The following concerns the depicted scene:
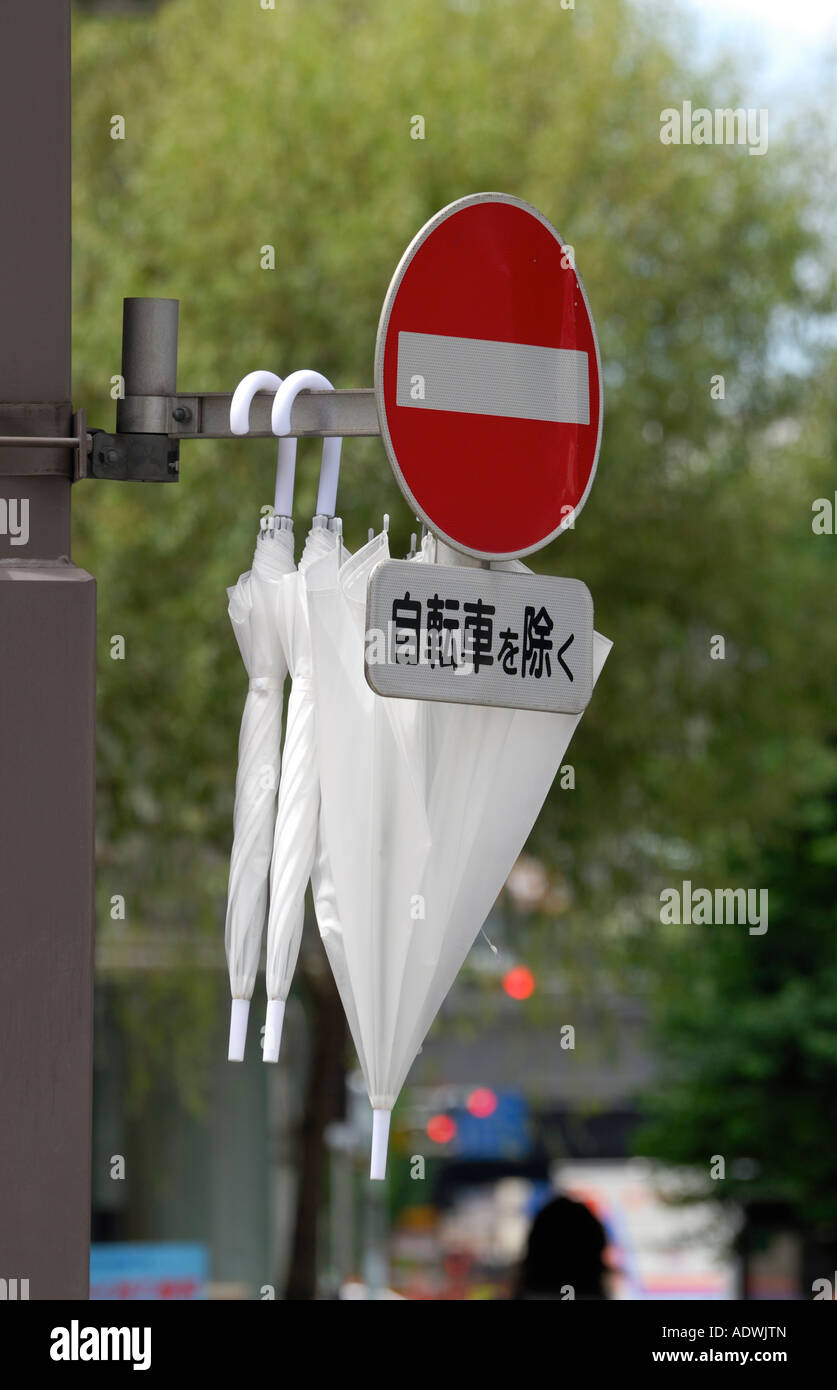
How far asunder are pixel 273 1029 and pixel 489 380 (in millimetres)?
1045

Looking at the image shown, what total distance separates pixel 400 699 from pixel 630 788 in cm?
924

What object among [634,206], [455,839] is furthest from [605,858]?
[455,839]

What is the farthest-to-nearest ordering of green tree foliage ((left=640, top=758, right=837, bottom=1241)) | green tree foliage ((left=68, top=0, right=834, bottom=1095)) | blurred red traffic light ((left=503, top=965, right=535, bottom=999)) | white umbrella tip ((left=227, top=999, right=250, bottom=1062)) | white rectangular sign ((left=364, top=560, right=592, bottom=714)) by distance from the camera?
green tree foliage ((left=640, top=758, right=837, bottom=1241)) → blurred red traffic light ((left=503, top=965, right=535, bottom=999)) → green tree foliage ((left=68, top=0, right=834, bottom=1095)) → white umbrella tip ((left=227, top=999, right=250, bottom=1062)) → white rectangular sign ((left=364, top=560, right=592, bottom=714))

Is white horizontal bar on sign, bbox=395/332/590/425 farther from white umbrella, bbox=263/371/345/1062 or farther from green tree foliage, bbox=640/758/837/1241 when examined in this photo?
green tree foliage, bbox=640/758/837/1241

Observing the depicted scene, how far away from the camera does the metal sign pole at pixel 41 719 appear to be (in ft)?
9.59

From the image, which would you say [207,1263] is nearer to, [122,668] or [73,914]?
[122,668]

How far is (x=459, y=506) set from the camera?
3.21 meters

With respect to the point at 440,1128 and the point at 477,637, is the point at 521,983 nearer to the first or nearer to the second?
the point at 477,637

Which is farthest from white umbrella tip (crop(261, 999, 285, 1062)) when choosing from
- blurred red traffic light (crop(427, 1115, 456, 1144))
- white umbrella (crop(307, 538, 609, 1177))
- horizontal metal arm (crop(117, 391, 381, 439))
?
blurred red traffic light (crop(427, 1115, 456, 1144))

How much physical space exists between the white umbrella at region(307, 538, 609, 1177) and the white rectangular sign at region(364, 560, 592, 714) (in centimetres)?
10

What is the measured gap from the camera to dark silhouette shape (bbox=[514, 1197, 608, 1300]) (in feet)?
22.4

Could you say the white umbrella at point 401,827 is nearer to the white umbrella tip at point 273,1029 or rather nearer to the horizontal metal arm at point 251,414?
the white umbrella tip at point 273,1029

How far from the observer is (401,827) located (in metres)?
3.29
